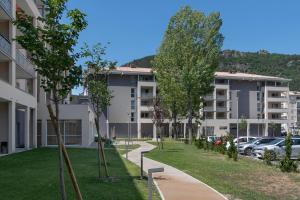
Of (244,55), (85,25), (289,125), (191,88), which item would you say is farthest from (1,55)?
(244,55)

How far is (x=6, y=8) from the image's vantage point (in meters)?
30.8

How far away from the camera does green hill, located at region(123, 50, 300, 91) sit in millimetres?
168625

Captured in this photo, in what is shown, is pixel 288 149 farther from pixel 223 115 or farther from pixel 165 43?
pixel 223 115

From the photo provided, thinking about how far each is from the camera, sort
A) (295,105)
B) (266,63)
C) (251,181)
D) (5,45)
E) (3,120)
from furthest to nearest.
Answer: (295,105), (266,63), (3,120), (5,45), (251,181)

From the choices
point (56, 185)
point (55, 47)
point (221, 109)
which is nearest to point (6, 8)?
point (56, 185)

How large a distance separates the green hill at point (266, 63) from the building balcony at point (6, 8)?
129m

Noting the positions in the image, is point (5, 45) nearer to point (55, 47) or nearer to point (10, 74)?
point (10, 74)

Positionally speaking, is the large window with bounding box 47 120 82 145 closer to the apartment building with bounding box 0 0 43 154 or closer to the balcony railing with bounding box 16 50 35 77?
the apartment building with bounding box 0 0 43 154

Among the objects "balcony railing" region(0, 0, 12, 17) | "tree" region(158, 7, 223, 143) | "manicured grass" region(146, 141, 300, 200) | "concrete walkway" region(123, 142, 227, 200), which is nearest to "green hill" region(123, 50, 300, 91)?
"tree" region(158, 7, 223, 143)

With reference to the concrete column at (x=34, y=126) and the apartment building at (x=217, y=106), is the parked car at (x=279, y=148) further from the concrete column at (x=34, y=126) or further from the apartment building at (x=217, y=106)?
the apartment building at (x=217, y=106)

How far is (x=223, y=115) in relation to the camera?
109 metres

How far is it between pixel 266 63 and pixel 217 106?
7560 cm

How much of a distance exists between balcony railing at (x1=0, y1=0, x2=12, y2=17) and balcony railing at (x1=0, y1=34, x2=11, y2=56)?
170cm

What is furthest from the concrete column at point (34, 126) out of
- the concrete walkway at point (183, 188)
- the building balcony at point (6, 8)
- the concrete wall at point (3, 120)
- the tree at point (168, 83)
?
the concrete walkway at point (183, 188)
